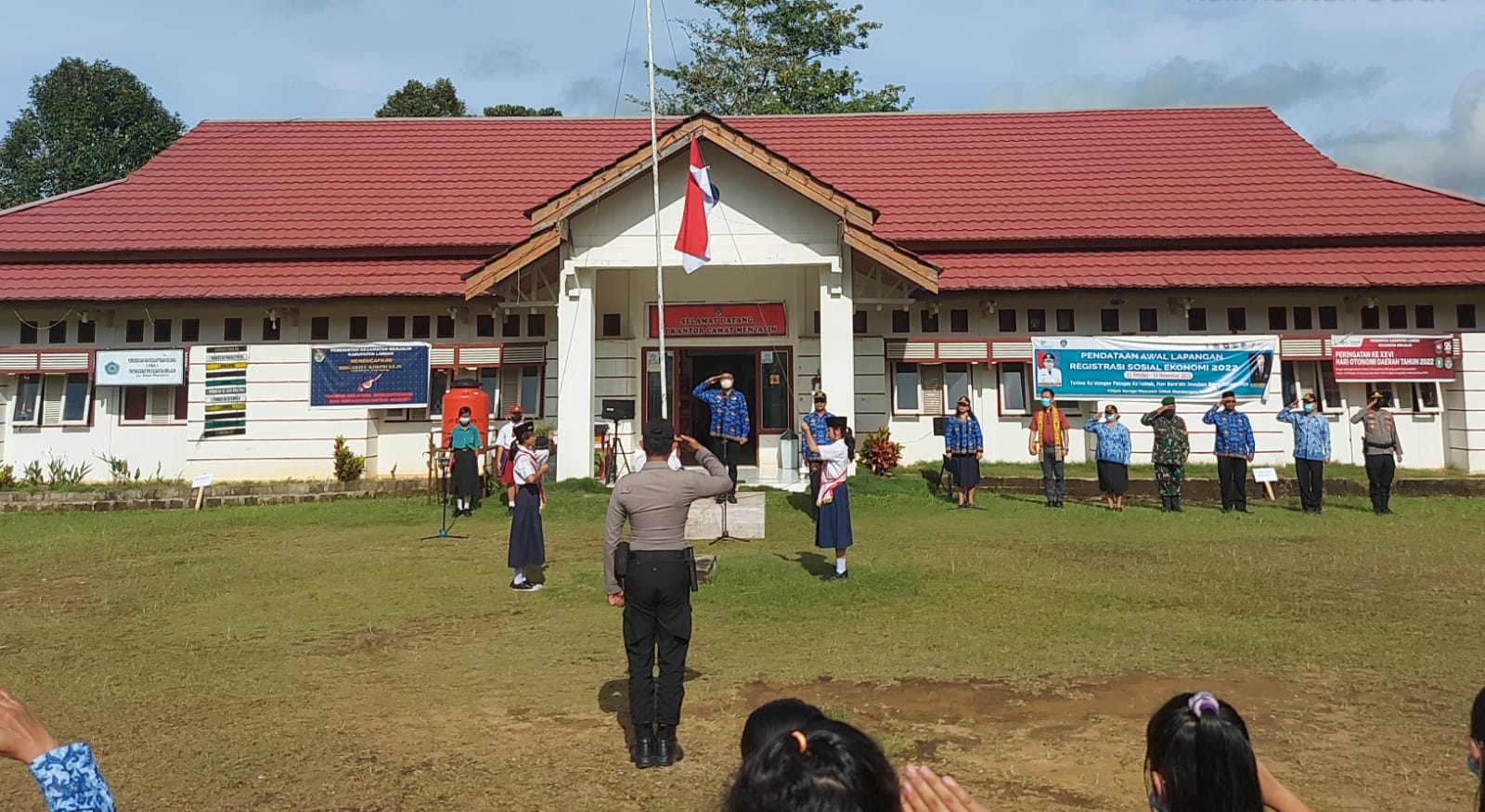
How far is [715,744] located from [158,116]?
4024 cm

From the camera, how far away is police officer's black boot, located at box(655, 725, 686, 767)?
4.66 m

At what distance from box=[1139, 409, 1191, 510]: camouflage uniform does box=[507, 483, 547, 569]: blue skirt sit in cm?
900

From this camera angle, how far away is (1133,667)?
5.97 metres

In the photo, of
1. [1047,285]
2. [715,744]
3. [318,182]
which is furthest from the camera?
[318,182]

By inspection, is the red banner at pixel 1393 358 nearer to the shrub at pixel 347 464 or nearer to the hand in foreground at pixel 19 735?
the shrub at pixel 347 464

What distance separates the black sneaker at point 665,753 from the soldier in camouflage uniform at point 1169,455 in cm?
1031

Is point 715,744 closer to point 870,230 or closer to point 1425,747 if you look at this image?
point 1425,747

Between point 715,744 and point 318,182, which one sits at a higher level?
point 318,182

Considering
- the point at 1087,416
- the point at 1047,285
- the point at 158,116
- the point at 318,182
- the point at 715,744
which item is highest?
the point at 158,116

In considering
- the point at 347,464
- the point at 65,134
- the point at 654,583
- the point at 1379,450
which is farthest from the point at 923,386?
the point at 65,134

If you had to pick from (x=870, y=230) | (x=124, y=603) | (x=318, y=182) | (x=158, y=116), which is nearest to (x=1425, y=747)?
(x=124, y=603)

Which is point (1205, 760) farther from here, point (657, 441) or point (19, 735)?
point (657, 441)

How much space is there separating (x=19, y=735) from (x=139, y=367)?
1765 centimetres

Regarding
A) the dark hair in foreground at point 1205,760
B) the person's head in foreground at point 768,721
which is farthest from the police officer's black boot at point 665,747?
the dark hair in foreground at point 1205,760
